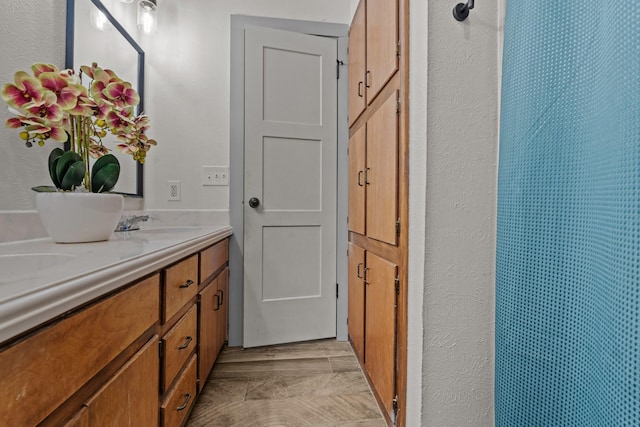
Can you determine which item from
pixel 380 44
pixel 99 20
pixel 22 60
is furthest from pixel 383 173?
pixel 99 20

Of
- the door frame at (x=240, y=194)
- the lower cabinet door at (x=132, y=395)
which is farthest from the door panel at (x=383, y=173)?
the lower cabinet door at (x=132, y=395)

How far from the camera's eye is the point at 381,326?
1.24 metres

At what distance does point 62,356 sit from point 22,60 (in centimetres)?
108

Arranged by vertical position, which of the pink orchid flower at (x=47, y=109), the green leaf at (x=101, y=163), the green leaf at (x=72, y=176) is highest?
the pink orchid flower at (x=47, y=109)

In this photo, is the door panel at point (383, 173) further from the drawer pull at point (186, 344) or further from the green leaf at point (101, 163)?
the green leaf at point (101, 163)

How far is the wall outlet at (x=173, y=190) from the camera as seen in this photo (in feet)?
6.16

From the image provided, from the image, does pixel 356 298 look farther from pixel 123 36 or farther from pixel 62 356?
pixel 123 36

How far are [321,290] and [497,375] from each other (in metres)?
1.19

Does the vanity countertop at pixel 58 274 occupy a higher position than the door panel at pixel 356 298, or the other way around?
the vanity countertop at pixel 58 274

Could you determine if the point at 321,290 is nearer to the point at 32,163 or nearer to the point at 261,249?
the point at 261,249

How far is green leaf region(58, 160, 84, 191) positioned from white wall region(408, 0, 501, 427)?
42.5 inches

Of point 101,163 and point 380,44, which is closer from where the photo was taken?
point 101,163

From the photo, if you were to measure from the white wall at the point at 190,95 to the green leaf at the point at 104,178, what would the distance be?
0.89 m

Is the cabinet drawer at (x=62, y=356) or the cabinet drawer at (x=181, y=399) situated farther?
the cabinet drawer at (x=181, y=399)
